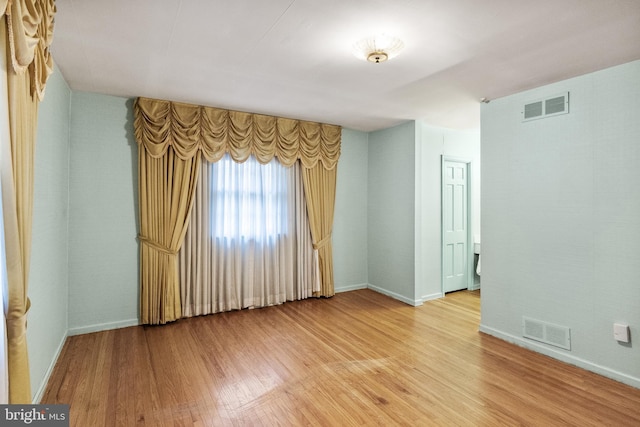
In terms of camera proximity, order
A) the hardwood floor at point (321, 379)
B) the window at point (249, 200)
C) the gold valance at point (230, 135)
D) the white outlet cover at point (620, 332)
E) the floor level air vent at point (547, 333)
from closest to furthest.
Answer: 1. the hardwood floor at point (321, 379)
2. the white outlet cover at point (620, 332)
3. the floor level air vent at point (547, 333)
4. the gold valance at point (230, 135)
5. the window at point (249, 200)

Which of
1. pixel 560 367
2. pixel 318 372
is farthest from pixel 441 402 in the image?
pixel 560 367

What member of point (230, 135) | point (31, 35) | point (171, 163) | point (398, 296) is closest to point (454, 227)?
point (398, 296)

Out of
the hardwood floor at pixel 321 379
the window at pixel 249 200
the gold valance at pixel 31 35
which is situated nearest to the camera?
the gold valance at pixel 31 35

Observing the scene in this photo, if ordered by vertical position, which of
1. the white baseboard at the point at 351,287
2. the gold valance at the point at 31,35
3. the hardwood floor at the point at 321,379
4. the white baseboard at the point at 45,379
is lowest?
the hardwood floor at the point at 321,379

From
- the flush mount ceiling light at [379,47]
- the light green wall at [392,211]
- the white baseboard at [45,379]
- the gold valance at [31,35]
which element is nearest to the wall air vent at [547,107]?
the light green wall at [392,211]

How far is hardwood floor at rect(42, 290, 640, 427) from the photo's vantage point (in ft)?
7.02

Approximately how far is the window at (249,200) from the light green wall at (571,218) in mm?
2579

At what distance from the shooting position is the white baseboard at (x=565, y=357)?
2.57 metres

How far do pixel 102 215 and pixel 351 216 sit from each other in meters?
3.36

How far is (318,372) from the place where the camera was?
8.83 ft

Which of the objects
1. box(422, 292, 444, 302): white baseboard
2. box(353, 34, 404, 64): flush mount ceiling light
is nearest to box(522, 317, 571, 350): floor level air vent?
box(422, 292, 444, 302): white baseboard

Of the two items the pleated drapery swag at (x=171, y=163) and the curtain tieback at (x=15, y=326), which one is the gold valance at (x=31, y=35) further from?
the pleated drapery swag at (x=171, y=163)

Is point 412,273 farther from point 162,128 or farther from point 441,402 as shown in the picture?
point 162,128

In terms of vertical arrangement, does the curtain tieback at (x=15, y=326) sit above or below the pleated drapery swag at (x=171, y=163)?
below
